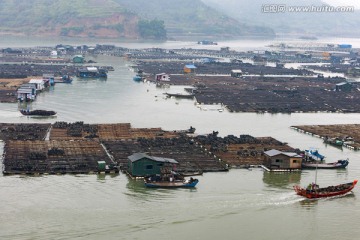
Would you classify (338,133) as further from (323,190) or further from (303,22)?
(303,22)

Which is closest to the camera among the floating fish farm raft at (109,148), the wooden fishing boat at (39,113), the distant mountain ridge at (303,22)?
the floating fish farm raft at (109,148)

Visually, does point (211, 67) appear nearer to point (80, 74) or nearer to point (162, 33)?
point (80, 74)

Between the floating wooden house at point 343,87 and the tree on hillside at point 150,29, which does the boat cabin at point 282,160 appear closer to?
the floating wooden house at point 343,87

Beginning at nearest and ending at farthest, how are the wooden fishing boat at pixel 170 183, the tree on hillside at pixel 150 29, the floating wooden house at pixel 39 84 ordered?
the wooden fishing boat at pixel 170 183 < the floating wooden house at pixel 39 84 < the tree on hillside at pixel 150 29

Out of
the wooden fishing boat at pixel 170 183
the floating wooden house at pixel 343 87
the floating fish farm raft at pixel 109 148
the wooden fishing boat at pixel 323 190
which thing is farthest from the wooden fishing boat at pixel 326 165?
the floating wooden house at pixel 343 87

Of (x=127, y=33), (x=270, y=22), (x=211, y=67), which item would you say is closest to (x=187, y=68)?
(x=211, y=67)

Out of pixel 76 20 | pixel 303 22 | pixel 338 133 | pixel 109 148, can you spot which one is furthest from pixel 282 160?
pixel 303 22

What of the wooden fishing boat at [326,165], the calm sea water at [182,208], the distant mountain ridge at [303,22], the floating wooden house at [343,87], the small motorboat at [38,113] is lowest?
the calm sea water at [182,208]
